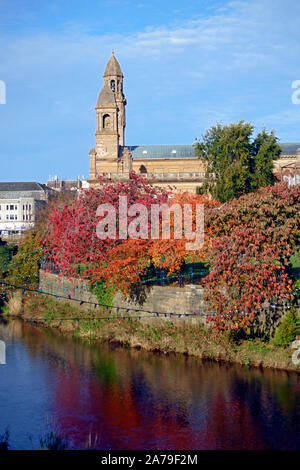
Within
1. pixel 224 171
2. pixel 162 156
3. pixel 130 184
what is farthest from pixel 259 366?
pixel 162 156

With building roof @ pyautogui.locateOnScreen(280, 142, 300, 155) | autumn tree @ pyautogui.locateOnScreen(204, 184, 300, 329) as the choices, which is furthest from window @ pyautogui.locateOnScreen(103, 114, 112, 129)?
autumn tree @ pyautogui.locateOnScreen(204, 184, 300, 329)

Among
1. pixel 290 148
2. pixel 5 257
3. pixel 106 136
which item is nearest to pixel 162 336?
pixel 5 257

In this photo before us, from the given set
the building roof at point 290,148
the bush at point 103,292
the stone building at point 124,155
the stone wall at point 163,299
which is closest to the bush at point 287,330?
the stone wall at point 163,299

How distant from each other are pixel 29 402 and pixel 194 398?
6.38m

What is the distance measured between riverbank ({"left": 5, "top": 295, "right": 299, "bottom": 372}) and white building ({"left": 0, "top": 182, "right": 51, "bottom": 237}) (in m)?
62.6

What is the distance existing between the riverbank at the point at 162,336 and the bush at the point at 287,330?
0.33 metres

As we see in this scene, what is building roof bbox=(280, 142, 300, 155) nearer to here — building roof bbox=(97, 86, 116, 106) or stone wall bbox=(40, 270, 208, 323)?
building roof bbox=(97, 86, 116, 106)

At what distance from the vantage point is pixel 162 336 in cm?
2767

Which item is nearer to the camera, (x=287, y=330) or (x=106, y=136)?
(x=287, y=330)

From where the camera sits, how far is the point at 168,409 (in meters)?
19.6

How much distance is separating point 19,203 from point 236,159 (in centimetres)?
6130

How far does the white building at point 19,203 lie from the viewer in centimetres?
9694

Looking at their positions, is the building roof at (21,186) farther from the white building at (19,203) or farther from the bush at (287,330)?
the bush at (287,330)

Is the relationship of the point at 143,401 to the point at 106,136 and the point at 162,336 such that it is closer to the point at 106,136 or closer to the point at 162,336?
the point at 162,336
